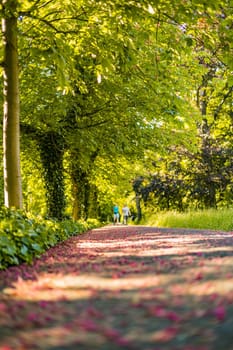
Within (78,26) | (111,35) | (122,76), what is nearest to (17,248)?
(111,35)

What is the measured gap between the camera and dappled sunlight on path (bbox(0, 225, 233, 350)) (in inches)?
97.7

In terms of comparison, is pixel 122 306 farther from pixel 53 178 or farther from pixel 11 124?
pixel 53 178

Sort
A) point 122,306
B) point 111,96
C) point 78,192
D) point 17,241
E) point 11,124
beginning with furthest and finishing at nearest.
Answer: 1. point 78,192
2. point 111,96
3. point 11,124
4. point 17,241
5. point 122,306

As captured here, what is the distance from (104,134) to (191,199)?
13.4 meters

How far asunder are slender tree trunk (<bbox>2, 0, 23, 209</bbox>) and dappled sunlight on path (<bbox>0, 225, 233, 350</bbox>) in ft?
15.3

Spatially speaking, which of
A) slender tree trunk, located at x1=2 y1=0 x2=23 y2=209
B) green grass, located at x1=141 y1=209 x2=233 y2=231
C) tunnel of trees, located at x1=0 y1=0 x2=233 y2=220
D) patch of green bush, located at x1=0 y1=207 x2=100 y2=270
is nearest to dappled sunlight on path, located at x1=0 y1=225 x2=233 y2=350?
patch of green bush, located at x1=0 y1=207 x2=100 y2=270

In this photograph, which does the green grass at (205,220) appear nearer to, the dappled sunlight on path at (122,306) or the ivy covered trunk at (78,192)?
the ivy covered trunk at (78,192)

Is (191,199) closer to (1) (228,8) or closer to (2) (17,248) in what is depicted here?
Answer: (1) (228,8)

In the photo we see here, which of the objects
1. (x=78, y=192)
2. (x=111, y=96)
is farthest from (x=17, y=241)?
(x=78, y=192)

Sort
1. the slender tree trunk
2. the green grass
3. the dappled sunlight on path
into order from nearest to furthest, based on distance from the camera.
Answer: the dappled sunlight on path
the slender tree trunk
the green grass

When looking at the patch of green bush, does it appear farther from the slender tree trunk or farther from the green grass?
the green grass

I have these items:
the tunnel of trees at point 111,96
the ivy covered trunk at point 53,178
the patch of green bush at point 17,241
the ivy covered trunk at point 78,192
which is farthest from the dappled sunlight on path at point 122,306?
the ivy covered trunk at point 78,192

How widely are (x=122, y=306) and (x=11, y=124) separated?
7.11 metres

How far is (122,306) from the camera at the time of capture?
3.19 meters
